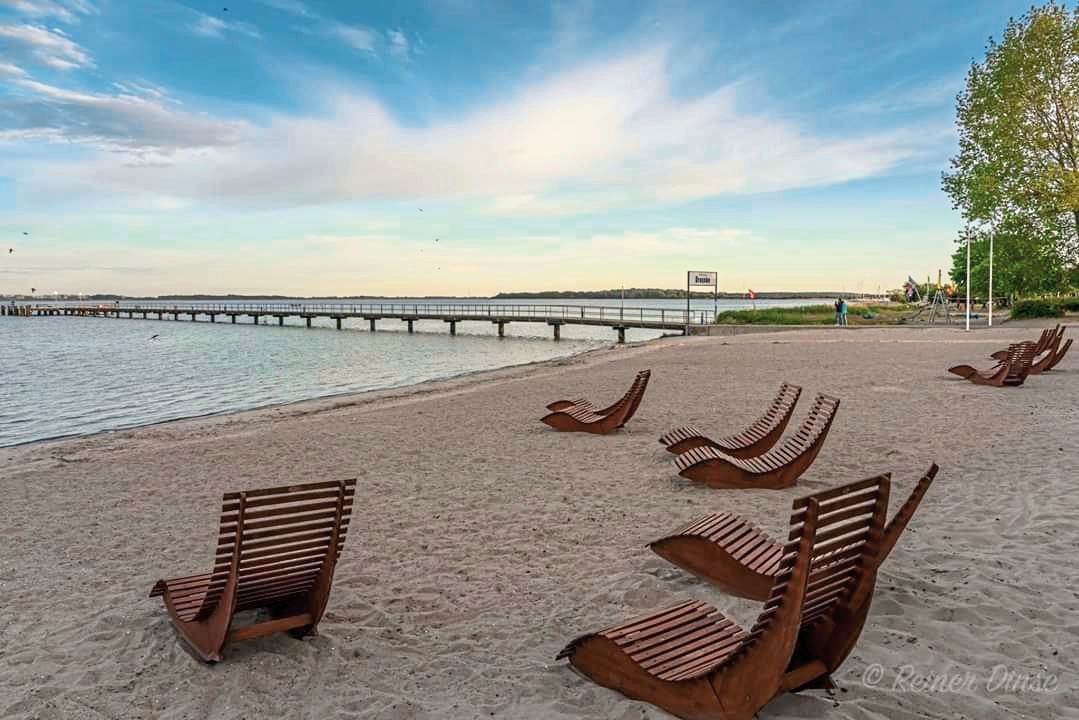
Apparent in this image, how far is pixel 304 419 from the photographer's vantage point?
46.3 ft

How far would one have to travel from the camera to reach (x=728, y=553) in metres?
4.49

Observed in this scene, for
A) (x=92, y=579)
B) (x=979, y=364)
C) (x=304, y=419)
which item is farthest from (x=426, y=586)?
(x=979, y=364)

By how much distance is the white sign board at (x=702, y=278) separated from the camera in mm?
39656

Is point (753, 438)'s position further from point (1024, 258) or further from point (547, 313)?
point (547, 313)

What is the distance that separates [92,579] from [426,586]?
2.38 meters

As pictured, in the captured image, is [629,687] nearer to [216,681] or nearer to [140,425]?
[216,681]

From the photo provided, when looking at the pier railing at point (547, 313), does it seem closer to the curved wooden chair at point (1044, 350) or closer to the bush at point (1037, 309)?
the bush at point (1037, 309)

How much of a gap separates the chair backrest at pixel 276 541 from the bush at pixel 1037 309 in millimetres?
37949

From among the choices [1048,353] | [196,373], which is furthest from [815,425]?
[196,373]

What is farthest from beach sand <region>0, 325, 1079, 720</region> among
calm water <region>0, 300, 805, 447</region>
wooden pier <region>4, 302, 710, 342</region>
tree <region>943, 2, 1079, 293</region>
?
wooden pier <region>4, 302, 710, 342</region>
